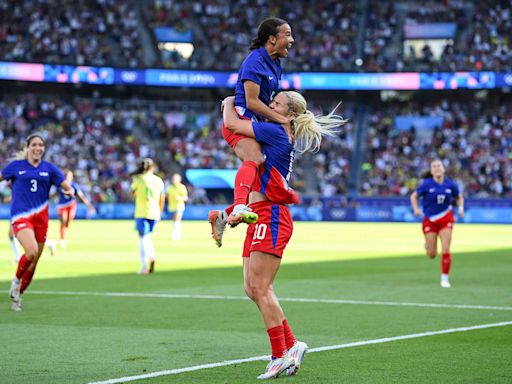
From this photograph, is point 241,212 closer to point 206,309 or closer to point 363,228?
point 206,309

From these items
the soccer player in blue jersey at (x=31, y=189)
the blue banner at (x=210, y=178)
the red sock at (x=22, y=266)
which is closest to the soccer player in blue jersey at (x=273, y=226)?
the red sock at (x=22, y=266)

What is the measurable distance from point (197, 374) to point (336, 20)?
56895 mm

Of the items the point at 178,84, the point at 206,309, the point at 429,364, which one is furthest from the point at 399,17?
the point at 429,364

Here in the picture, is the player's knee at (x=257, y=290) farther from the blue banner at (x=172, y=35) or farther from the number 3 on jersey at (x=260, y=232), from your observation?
the blue banner at (x=172, y=35)

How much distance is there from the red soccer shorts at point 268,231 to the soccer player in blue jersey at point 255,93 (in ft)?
1.46

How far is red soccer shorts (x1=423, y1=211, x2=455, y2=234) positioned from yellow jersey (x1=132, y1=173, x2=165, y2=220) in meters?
5.78

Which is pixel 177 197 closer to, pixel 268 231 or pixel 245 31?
pixel 245 31

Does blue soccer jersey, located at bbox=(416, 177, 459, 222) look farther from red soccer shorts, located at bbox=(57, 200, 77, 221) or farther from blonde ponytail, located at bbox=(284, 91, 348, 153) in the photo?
red soccer shorts, located at bbox=(57, 200, 77, 221)

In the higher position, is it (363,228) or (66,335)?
(66,335)

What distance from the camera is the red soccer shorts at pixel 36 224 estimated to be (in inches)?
572

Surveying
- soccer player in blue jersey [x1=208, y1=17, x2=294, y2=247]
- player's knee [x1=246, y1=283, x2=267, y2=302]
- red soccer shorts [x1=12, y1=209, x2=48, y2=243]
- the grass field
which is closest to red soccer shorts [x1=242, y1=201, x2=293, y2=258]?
player's knee [x1=246, y1=283, x2=267, y2=302]

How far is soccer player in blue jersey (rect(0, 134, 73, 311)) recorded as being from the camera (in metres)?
14.6

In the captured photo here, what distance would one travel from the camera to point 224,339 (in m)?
11.3

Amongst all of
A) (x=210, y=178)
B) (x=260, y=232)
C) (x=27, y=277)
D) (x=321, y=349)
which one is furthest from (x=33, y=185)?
(x=210, y=178)
